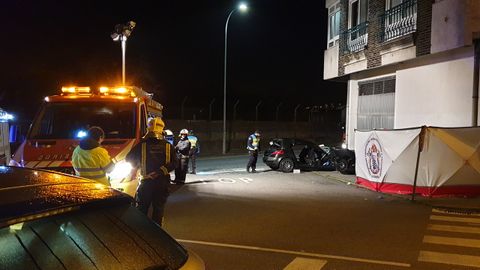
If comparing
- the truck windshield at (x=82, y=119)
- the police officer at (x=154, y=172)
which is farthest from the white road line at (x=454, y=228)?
the truck windshield at (x=82, y=119)

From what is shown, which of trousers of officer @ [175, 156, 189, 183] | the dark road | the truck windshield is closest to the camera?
Result: the dark road

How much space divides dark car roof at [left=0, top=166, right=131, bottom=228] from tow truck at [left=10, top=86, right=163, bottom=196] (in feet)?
19.0

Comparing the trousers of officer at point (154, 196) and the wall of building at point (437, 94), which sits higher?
the wall of building at point (437, 94)

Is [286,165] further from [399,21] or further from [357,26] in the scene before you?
[399,21]

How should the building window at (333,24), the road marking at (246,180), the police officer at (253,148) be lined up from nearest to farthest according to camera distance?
the road marking at (246,180), the police officer at (253,148), the building window at (333,24)

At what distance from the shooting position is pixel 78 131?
31.8 feet

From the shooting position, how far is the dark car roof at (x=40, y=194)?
2.29 metres

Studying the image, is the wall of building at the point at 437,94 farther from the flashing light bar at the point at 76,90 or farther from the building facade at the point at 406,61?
the flashing light bar at the point at 76,90

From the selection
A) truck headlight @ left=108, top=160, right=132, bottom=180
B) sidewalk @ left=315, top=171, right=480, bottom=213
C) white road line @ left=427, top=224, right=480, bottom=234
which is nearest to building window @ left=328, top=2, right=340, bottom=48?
sidewalk @ left=315, top=171, right=480, bottom=213

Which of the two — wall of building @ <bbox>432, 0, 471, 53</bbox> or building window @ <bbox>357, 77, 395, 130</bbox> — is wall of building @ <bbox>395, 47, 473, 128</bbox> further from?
building window @ <bbox>357, 77, 395, 130</bbox>

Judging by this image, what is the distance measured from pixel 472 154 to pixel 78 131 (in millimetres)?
9738

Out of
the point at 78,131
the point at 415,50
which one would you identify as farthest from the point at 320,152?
the point at 78,131

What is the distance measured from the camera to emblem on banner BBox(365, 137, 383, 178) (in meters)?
14.8

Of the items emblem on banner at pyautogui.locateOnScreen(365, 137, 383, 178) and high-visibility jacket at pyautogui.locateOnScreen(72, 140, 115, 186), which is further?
emblem on banner at pyautogui.locateOnScreen(365, 137, 383, 178)
